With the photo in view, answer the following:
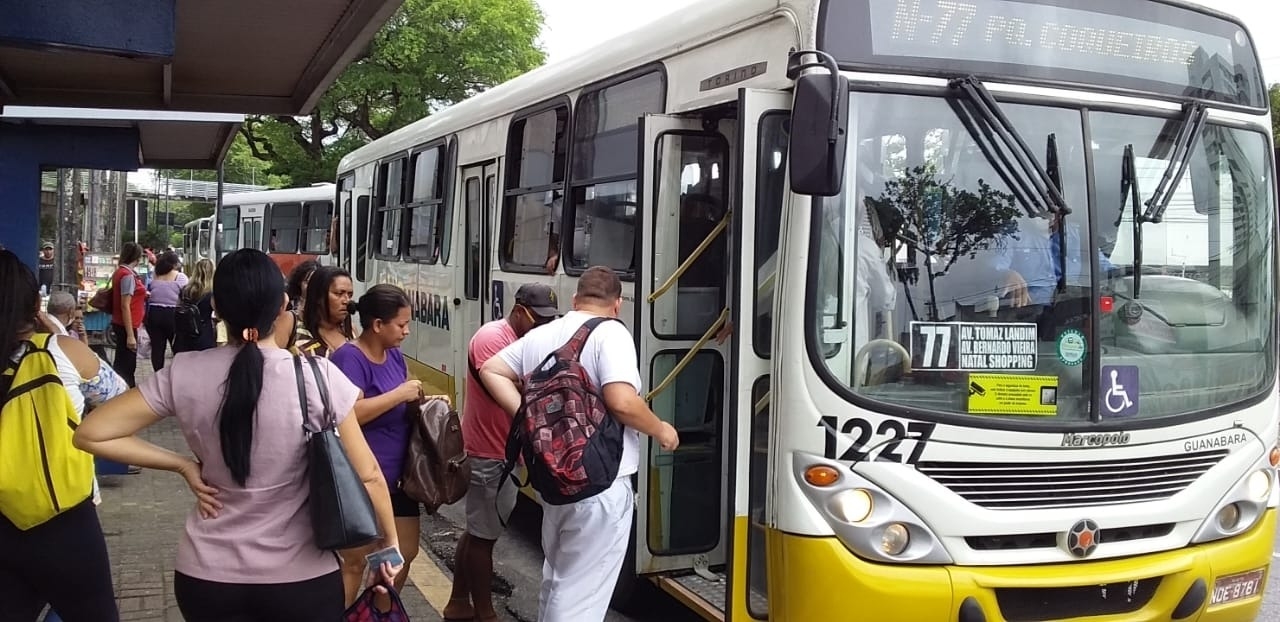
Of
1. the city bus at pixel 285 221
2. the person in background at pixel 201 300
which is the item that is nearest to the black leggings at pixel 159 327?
the person in background at pixel 201 300

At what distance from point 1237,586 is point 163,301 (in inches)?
350

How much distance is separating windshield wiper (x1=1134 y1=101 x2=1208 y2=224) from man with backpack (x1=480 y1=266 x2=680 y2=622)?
2.10m

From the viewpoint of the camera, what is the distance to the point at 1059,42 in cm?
427

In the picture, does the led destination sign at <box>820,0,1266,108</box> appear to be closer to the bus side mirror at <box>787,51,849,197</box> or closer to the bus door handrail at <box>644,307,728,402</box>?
Result: the bus side mirror at <box>787,51,849,197</box>

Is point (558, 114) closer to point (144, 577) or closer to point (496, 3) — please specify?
point (144, 577)

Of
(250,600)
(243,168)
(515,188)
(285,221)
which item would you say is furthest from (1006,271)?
(243,168)

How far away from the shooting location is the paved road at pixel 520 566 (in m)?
5.66

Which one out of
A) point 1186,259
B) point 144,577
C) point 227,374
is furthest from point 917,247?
point 144,577

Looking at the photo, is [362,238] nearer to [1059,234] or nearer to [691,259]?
[691,259]

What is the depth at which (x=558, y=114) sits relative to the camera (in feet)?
21.9

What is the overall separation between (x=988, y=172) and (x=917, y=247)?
15.7 inches

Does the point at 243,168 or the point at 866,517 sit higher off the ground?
the point at 243,168

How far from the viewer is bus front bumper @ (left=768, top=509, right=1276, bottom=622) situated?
3902 millimetres

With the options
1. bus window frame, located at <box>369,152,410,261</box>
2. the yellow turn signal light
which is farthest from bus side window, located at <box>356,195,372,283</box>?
the yellow turn signal light
